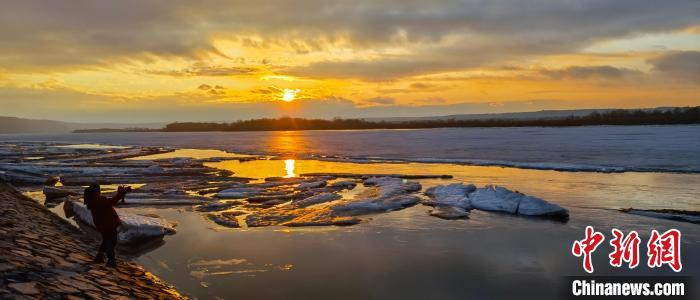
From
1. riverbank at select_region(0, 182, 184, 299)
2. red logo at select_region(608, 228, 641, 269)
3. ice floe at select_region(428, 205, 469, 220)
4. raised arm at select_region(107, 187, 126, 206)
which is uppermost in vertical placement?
raised arm at select_region(107, 187, 126, 206)

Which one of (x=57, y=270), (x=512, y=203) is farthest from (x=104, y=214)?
(x=512, y=203)

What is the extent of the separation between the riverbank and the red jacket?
2.24 feet

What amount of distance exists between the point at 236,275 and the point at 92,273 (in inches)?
97.6

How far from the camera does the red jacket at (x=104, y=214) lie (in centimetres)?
735

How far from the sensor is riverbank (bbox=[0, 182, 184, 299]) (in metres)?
5.81

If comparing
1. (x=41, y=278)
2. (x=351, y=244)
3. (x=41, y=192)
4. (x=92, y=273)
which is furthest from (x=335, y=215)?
(x=41, y=192)

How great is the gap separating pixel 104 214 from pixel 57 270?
1.06 m

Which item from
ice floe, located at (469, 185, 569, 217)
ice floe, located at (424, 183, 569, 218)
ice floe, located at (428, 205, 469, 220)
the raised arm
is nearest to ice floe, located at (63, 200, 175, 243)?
the raised arm

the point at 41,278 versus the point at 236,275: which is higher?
the point at 41,278

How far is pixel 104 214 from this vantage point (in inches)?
293

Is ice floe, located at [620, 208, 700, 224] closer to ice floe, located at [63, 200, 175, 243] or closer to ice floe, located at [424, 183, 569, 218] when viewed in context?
ice floe, located at [424, 183, 569, 218]

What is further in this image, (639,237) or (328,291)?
(639,237)

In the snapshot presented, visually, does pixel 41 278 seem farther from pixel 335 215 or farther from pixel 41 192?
pixel 41 192

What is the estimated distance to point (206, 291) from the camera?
25.7ft
